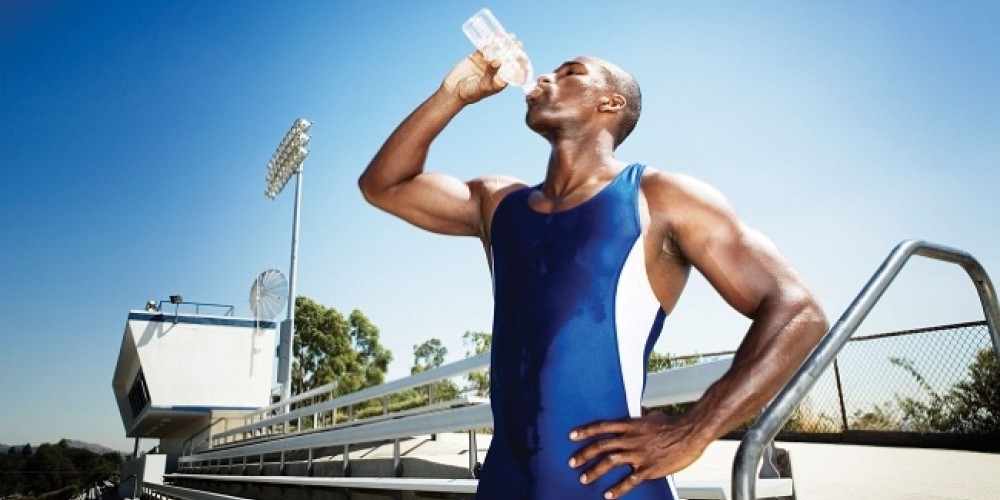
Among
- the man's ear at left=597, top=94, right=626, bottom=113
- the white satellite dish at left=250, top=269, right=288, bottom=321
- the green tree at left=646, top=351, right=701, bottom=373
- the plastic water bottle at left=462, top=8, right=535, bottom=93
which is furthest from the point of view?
the white satellite dish at left=250, top=269, right=288, bottom=321

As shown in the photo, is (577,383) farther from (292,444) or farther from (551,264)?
(292,444)

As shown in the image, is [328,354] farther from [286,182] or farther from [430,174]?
[430,174]

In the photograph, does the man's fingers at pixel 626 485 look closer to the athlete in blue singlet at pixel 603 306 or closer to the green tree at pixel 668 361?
the athlete in blue singlet at pixel 603 306

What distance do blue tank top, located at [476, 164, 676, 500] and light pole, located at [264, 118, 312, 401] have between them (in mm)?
14366

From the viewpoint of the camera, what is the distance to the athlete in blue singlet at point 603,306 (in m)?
1.27

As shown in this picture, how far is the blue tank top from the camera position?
4.55 feet

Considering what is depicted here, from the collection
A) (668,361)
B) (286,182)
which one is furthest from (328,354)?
(668,361)

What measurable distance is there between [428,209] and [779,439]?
7.59m

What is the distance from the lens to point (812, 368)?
4.05 feet

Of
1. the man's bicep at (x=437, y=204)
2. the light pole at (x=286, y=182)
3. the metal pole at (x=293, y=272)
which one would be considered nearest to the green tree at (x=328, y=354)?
the light pole at (x=286, y=182)

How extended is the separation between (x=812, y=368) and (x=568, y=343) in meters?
0.51

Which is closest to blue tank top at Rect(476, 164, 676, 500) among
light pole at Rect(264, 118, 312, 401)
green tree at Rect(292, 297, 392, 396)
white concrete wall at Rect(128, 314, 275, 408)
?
light pole at Rect(264, 118, 312, 401)

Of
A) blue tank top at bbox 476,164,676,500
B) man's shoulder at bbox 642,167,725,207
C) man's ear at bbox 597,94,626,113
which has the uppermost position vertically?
man's ear at bbox 597,94,626,113

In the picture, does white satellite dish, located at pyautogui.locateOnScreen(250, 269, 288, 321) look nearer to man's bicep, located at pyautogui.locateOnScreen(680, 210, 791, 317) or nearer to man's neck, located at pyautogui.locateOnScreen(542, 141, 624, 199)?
man's neck, located at pyautogui.locateOnScreen(542, 141, 624, 199)
